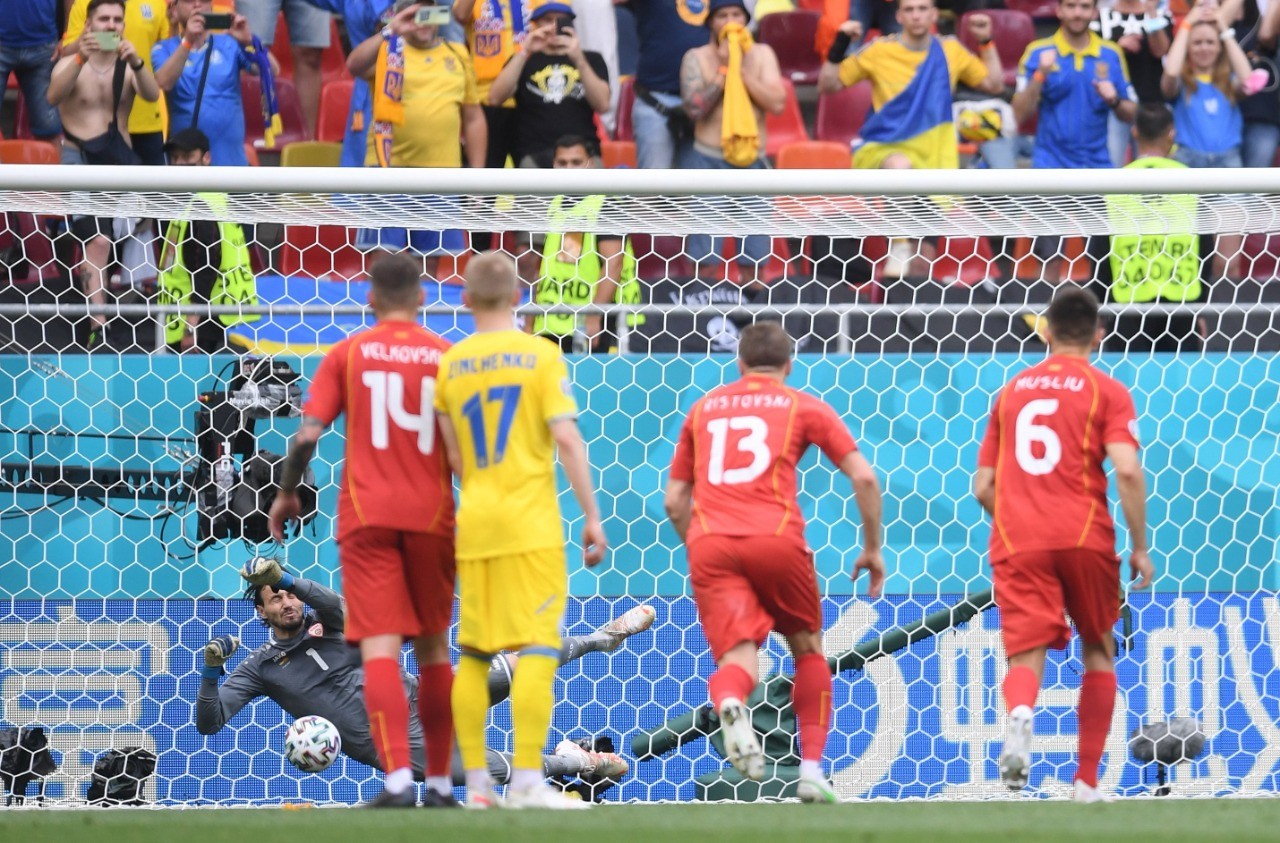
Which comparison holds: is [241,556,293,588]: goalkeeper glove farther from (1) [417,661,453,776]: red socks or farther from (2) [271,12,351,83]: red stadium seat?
(2) [271,12,351,83]: red stadium seat

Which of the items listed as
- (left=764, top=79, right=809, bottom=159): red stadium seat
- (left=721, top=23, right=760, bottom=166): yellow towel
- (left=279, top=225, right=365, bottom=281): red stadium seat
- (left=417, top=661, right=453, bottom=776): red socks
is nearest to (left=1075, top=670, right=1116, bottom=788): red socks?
(left=417, top=661, right=453, bottom=776): red socks

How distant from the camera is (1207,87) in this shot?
9.30 m

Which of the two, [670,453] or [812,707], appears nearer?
[812,707]

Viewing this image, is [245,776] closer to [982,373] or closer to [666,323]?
[666,323]

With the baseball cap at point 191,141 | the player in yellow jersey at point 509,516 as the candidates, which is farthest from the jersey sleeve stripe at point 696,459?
the baseball cap at point 191,141

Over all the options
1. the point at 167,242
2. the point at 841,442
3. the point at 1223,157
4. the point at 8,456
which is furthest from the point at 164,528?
the point at 1223,157

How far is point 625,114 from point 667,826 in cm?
659

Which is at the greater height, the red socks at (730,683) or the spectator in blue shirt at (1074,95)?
the spectator in blue shirt at (1074,95)

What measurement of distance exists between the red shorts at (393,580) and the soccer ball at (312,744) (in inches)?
63.9

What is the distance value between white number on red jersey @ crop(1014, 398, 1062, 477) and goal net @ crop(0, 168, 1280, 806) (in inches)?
58.6

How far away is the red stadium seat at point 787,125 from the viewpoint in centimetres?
1005

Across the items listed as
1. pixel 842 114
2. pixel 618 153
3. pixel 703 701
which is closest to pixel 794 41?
pixel 842 114

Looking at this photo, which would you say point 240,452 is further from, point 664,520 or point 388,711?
point 388,711

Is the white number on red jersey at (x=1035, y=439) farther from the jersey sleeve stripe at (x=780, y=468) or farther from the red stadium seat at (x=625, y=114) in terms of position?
the red stadium seat at (x=625, y=114)
